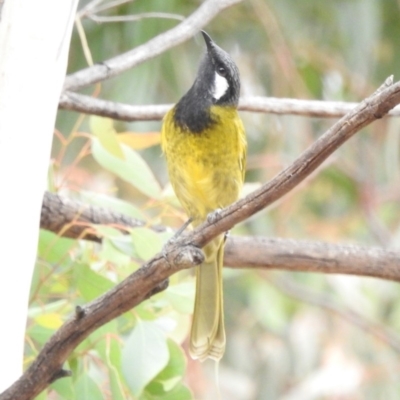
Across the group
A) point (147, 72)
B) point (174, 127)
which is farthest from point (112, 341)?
point (147, 72)

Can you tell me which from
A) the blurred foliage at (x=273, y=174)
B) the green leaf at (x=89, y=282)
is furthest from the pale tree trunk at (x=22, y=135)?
the blurred foliage at (x=273, y=174)

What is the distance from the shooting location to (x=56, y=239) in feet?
6.33

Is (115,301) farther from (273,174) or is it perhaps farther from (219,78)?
(273,174)

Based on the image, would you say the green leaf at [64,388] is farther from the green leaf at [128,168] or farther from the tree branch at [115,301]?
the green leaf at [128,168]

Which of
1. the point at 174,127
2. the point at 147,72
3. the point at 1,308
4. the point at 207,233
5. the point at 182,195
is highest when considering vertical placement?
the point at 147,72

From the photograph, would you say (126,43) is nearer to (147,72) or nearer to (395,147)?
(147,72)

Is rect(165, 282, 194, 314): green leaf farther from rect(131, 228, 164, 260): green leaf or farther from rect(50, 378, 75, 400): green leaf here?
rect(50, 378, 75, 400): green leaf

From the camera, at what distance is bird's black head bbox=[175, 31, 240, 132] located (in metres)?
2.03

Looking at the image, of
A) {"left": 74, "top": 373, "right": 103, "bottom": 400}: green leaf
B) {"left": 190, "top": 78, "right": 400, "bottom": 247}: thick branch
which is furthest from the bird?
{"left": 190, "top": 78, "right": 400, "bottom": 247}: thick branch

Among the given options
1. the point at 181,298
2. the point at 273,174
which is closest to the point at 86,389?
the point at 181,298

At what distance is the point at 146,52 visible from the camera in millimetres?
1983

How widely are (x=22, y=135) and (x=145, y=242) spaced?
438mm

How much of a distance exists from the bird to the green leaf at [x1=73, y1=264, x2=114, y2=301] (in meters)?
0.21

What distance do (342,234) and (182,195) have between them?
2659 mm
